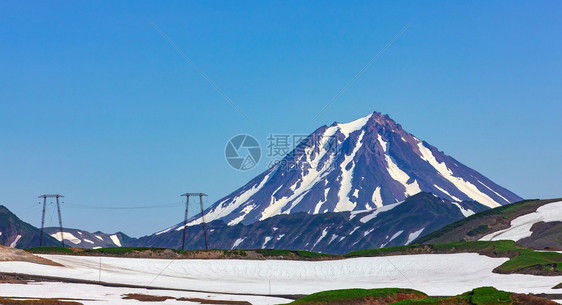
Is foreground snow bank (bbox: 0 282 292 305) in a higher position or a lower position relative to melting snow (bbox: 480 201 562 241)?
lower

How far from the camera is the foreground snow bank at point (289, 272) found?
103 meters

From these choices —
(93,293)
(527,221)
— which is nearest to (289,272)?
(93,293)

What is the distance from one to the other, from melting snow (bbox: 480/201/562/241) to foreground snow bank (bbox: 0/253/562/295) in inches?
Result: 1616

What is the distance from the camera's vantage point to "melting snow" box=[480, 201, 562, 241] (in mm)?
170125

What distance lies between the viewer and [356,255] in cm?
14550

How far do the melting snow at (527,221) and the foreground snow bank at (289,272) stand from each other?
41055 mm

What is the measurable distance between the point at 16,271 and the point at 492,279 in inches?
2840

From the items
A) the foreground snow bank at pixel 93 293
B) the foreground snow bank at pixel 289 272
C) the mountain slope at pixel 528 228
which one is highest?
the mountain slope at pixel 528 228

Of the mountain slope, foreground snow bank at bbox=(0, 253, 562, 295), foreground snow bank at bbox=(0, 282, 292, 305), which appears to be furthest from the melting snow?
foreground snow bank at bbox=(0, 282, 292, 305)

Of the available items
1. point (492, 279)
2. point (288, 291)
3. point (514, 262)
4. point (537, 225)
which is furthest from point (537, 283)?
point (537, 225)

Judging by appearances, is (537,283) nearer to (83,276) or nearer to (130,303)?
(130,303)

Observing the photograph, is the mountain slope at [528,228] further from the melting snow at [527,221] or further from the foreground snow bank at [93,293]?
the foreground snow bank at [93,293]

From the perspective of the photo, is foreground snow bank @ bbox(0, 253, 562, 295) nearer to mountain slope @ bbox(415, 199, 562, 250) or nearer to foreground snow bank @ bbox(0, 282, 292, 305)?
foreground snow bank @ bbox(0, 282, 292, 305)

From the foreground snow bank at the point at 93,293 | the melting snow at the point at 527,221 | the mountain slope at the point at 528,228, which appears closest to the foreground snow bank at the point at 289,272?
the foreground snow bank at the point at 93,293
